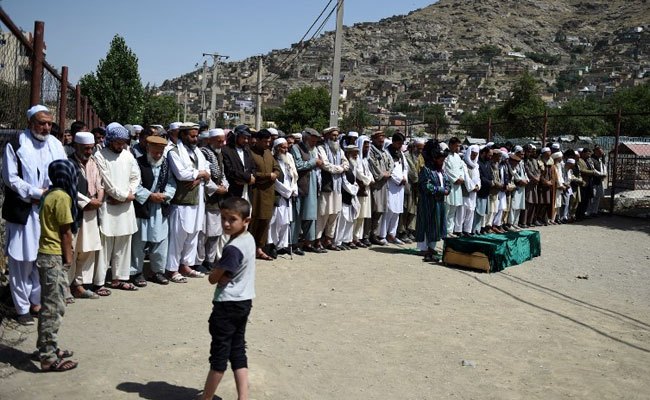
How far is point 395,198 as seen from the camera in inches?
429

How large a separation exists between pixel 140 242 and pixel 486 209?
7439 millimetres

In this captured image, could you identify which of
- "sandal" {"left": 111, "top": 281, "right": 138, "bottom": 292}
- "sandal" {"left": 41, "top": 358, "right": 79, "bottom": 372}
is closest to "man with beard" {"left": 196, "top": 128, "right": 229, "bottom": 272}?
"sandal" {"left": 111, "top": 281, "right": 138, "bottom": 292}

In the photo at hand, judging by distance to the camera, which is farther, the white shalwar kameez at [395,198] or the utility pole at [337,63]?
the utility pole at [337,63]

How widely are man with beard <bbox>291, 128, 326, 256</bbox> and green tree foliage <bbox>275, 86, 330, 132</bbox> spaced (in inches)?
2185

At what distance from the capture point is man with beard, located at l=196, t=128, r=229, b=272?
26.4 ft

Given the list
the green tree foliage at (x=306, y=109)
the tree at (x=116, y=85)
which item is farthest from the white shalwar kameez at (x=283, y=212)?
Result: the green tree foliage at (x=306, y=109)

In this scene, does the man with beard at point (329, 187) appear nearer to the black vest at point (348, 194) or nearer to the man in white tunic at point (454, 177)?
the black vest at point (348, 194)

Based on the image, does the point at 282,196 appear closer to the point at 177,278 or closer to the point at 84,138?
the point at 177,278

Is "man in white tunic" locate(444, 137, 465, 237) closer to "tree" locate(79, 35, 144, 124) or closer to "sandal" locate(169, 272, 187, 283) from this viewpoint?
"sandal" locate(169, 272, 187, 283)

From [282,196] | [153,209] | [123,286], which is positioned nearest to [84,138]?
[153,209]

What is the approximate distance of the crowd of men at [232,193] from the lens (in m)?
5.56

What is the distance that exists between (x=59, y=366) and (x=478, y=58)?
172619 mm

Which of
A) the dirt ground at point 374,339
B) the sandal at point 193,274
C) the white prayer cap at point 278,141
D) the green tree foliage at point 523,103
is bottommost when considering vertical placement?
the dirt ground at point 374,339

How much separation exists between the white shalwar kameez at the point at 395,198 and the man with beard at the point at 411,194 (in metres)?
0.28
